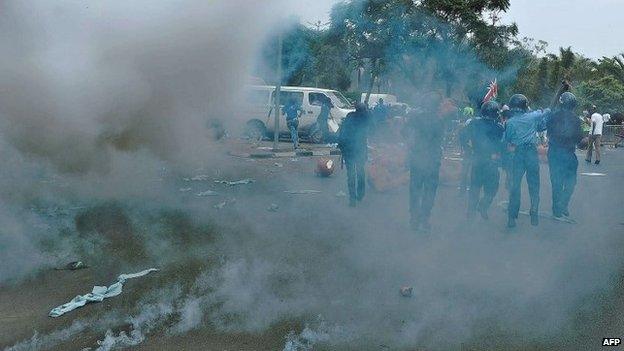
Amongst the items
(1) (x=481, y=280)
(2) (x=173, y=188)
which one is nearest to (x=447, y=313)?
(1) (x=481, y=280)

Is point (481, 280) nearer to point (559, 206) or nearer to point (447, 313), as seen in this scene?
point (447, 313)

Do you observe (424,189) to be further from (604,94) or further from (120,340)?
(604,94)

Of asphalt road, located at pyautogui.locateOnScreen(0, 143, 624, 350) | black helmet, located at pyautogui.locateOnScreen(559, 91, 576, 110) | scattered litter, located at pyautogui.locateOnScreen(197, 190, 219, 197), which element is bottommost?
asphalt road, located at pyautogui.locateOnScreen(0, 143, 624, 350)

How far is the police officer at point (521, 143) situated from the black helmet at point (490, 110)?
0.69ft

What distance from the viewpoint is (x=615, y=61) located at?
32.4m

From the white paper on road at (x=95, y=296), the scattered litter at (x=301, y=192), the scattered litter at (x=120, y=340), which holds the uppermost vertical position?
the scattered litter at (x=301, y=192)

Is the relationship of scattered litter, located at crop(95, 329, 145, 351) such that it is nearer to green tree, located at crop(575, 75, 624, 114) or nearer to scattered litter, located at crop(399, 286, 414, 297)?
scattered litter, located at crop(399, 286, 414, 297)

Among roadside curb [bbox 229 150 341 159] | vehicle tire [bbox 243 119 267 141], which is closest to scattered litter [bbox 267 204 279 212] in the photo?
roadside curb [bbox 229 150 341 159]

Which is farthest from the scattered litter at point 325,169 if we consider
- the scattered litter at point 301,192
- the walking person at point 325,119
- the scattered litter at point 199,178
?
the walking person at point 325,119

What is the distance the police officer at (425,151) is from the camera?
6973mm

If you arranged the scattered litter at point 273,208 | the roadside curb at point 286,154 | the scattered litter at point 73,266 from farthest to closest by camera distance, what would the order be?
the roadside curb at point 286,154 → the scattered litter at point 273,208 → the scattered litter at point 73,266

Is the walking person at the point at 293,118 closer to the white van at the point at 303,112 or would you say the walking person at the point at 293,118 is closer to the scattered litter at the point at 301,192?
the white van at the point at 303,112

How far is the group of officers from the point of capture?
702cm

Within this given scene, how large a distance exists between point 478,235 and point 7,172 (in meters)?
5.21
